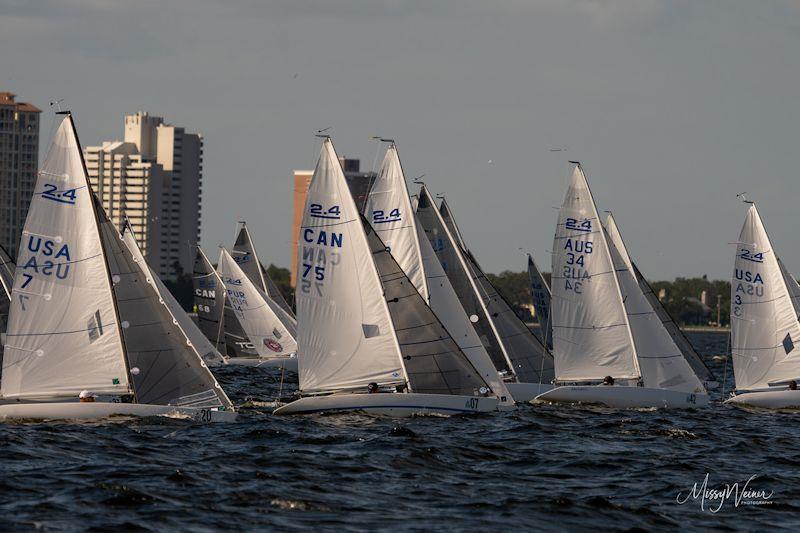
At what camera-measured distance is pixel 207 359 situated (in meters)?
70.1

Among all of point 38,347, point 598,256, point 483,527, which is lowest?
point 483,527

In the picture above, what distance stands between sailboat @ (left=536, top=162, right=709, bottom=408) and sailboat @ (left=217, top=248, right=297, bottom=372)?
30.4m

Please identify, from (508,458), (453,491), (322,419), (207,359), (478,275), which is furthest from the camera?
(207,359)

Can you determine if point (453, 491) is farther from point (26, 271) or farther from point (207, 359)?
point (207, 359)

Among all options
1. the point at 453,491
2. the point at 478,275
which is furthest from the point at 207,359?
the point at 453,491

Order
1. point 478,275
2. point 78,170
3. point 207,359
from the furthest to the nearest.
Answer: point 207,359, point 478,275, point 78,170

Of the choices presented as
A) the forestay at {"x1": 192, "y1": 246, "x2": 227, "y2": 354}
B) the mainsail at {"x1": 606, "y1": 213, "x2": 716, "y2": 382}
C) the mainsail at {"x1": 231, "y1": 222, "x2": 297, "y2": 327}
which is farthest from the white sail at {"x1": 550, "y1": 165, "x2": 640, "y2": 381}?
the mainsail at {"x1": 231, "y1": 222, "x2": 297, "y2": 327}

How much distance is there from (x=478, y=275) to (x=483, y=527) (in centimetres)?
3033

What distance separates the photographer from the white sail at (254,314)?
77.1 m

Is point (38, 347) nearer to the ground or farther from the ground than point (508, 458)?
farther from the ground

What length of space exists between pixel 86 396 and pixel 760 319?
82.6 feet

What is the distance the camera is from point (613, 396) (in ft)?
151

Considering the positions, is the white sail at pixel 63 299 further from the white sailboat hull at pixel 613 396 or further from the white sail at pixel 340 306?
the white sailboat hull at pixel 613 396

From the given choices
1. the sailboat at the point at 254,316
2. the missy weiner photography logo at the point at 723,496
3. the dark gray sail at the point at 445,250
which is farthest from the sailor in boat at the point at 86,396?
the sailboat at the point at 254,316
